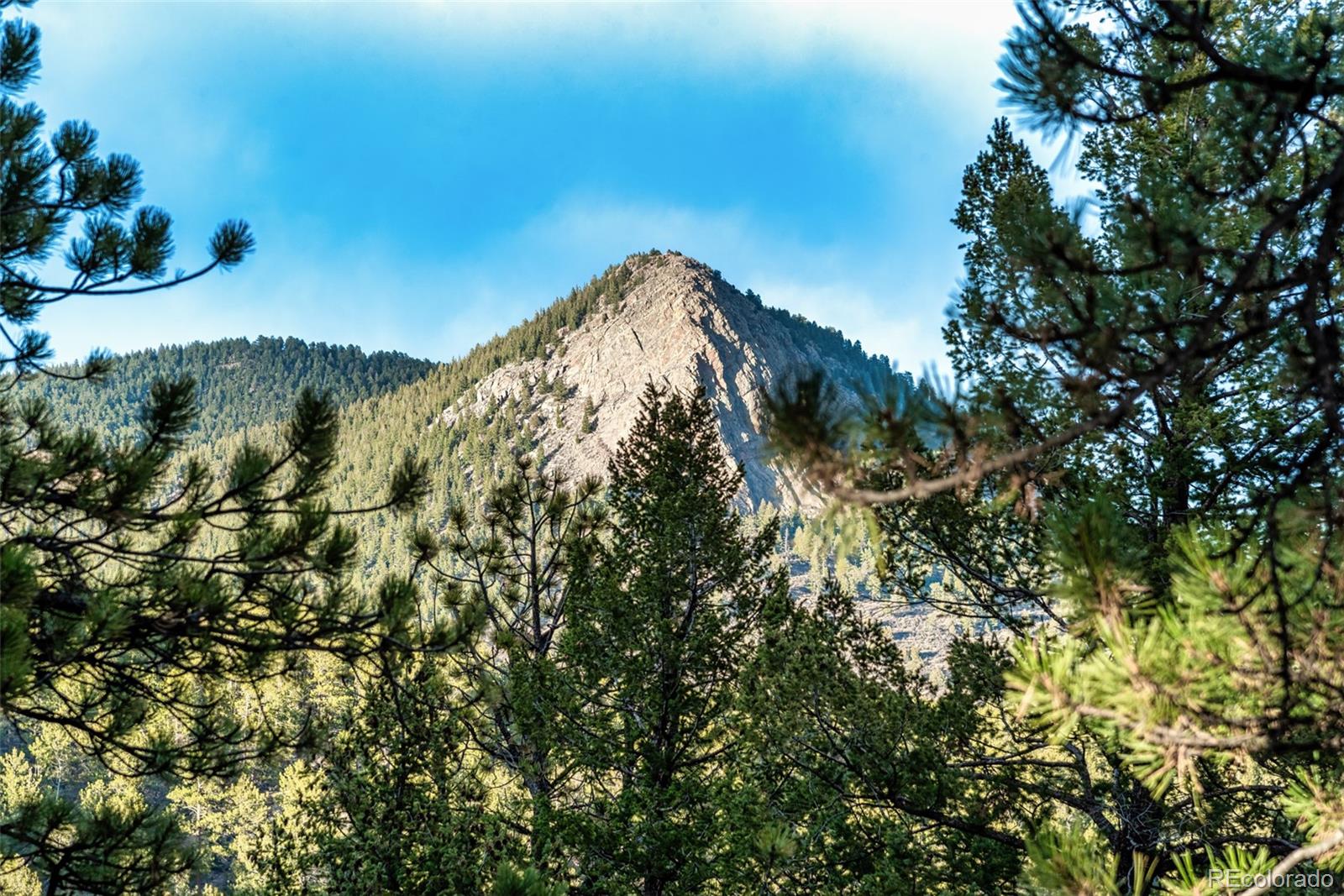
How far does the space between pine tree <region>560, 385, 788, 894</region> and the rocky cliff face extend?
123 meters

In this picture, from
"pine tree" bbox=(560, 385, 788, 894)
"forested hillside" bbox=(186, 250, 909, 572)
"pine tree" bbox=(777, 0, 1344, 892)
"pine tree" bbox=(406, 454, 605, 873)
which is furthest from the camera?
"forested hillside" bbox=(186, 250, 909, 572)

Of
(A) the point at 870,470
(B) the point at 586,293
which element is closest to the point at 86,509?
(A) the point at 870,470

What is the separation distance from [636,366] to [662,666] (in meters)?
150

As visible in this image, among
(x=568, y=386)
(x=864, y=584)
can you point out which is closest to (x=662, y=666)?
(x=864, y=584)

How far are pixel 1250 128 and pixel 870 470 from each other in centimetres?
121

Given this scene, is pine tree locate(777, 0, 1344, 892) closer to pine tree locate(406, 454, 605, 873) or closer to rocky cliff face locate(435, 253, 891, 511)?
pine tree locate(406, 454, 605, 873)

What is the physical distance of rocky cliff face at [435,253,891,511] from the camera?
14538cm

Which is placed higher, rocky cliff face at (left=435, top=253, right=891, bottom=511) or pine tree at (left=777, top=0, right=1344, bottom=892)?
rocky cliff face at (left=435, top=253, right=891, bottom=511)

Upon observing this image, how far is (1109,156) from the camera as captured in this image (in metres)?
5.46

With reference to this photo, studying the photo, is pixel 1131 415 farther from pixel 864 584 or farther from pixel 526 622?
pixel 526 622

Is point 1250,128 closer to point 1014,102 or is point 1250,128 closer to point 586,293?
point 1014,102

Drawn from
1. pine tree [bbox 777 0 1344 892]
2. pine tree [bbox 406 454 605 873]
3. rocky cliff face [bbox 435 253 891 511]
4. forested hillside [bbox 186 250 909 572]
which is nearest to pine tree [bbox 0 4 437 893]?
pine tree [bbox 777 0 1344 892]

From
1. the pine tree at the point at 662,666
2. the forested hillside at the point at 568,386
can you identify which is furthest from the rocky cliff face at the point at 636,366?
the pine tree at the point at 662,666

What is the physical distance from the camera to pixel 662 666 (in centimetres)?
855
